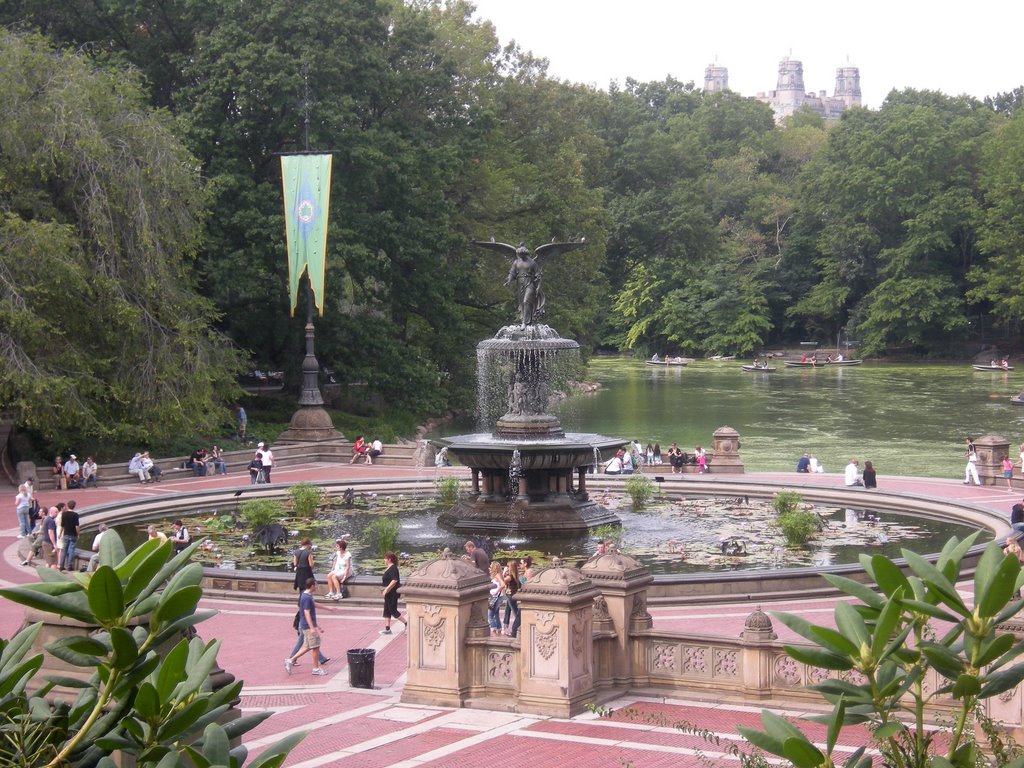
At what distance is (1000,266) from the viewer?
293ft

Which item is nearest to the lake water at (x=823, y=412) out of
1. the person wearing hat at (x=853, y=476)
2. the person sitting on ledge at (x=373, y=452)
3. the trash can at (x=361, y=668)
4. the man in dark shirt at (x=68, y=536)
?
the person wearing hat at (x=853, y=476)

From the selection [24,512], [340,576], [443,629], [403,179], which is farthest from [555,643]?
[403,179]

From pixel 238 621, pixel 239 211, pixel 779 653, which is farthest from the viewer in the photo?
pixel 239 211

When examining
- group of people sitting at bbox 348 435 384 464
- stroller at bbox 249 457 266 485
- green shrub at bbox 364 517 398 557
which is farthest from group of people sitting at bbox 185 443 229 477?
green shrub at bbox 364 517 398 557

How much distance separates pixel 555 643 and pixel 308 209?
1107 inches

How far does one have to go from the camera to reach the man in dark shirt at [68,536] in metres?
22.3

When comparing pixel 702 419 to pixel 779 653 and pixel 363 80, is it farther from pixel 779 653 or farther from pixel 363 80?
pixel 779 653

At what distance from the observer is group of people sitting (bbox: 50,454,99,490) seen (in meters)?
34.7

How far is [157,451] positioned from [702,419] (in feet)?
94.2

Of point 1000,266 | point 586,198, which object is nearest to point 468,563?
point 586,198

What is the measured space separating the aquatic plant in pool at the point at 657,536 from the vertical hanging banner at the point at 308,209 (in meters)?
11.1

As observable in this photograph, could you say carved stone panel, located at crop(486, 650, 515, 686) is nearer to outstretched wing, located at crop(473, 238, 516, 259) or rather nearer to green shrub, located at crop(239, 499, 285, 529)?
green shrub, located at crop(239, 499, 285, 529)

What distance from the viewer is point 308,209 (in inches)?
1566

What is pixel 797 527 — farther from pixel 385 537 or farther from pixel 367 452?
pixel 367 452
